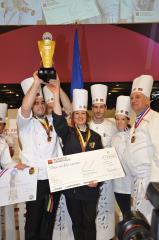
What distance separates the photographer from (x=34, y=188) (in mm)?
2514

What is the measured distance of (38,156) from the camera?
2529 mm

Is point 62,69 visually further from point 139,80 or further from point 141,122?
point 141,122

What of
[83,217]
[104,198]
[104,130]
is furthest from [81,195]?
[104,130]

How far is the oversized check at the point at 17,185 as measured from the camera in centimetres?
252

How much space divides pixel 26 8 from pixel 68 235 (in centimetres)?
245

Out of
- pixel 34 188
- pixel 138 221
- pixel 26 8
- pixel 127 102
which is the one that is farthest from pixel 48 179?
pixel 26 8

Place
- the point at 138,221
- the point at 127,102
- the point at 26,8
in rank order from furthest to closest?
the point at 26,8
the point at 127,102
the point at 138,221

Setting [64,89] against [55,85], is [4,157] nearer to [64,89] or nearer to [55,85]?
[55,85]

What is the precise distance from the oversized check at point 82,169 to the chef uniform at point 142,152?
14 centimetres

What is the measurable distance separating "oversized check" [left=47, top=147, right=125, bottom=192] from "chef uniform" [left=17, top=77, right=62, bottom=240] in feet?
0.45

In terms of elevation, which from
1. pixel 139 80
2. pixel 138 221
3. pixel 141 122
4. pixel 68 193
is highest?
pixel 138 221

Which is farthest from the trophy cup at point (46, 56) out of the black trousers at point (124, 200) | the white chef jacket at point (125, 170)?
the black trousers at point (124, 200)

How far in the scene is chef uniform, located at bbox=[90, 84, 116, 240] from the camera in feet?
9.67

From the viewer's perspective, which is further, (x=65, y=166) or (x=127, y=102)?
(x=127, y=102)
